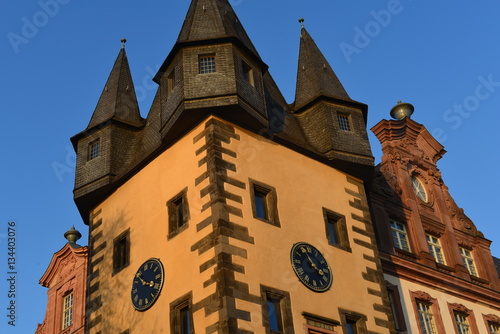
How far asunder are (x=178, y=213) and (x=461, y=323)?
1249 cm

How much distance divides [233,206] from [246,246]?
1238 millimetres

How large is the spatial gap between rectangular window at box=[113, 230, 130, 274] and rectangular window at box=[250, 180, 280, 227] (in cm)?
459

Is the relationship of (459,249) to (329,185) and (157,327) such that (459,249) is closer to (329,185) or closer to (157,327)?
(329,185)

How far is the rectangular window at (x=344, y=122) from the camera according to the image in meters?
27.3

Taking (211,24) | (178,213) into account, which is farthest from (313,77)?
(178,213)

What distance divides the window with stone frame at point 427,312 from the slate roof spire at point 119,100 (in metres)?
11.7

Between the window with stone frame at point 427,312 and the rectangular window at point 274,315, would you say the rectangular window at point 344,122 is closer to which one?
the window with stone frame at point 427,312

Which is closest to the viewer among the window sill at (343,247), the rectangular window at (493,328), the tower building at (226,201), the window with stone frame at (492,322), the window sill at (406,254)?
the tower building at (226,201)

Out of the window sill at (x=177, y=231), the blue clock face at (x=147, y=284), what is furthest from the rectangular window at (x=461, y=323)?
the blue clock face at (x=147, y=284)

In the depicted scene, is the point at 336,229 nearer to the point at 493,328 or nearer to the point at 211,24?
the point at 211,24

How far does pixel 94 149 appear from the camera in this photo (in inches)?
1084

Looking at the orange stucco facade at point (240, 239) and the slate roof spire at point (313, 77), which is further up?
the slate roof spire at point (313, 77)

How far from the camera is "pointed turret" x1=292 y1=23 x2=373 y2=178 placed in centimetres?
2652

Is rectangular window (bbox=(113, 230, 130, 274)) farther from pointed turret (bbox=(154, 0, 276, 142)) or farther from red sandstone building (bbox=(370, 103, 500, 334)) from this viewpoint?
red sandstone building (bbox=(370, 103, 500, 334))
